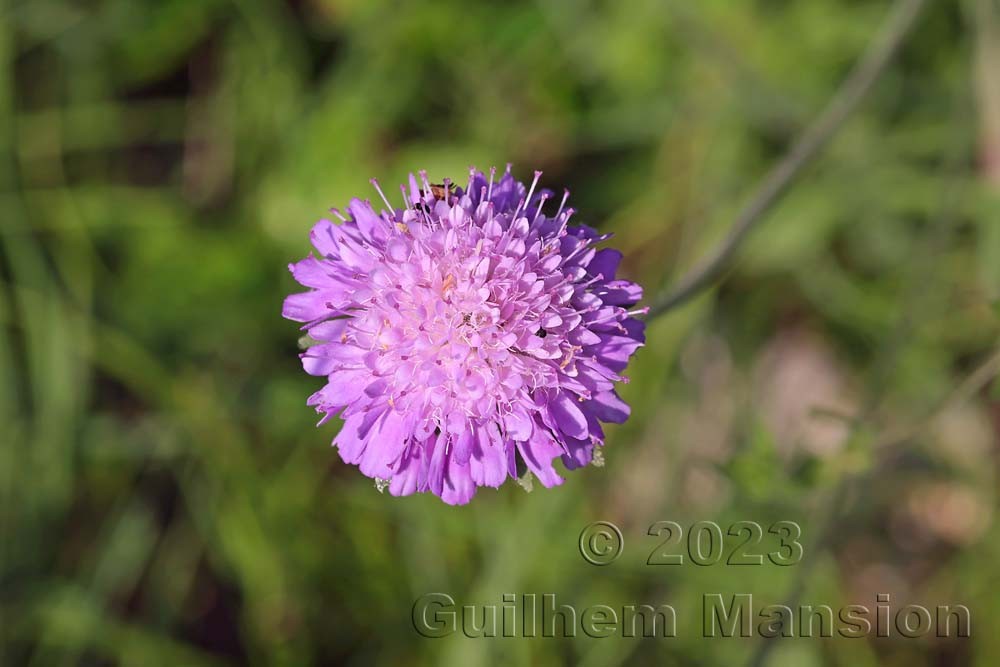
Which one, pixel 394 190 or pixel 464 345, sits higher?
pixel 394 190

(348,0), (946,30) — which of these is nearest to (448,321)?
(348,0)

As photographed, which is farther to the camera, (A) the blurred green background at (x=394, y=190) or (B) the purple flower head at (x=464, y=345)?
(A) the blurred green background at (x=394, y=190)

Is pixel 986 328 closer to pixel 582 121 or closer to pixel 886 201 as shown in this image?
pixel 886 201

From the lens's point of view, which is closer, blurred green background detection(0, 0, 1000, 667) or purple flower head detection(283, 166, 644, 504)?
purple flower head detection(283, 166, 644, 504)
